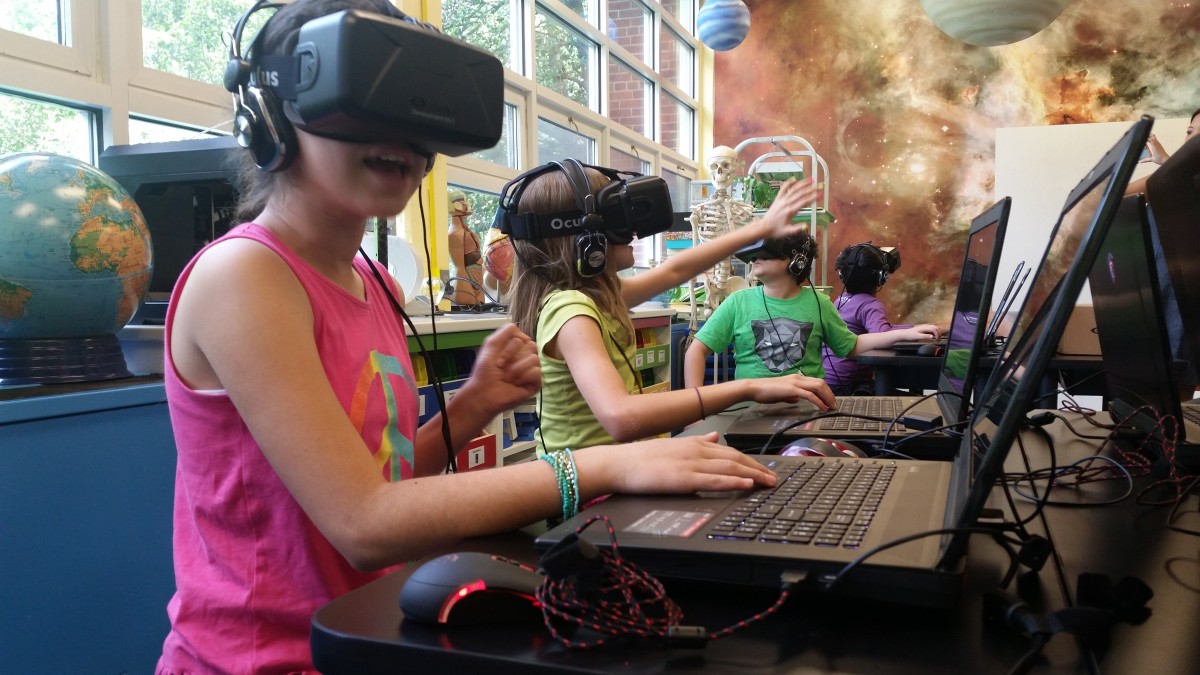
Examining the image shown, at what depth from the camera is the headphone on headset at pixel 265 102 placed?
823 millimetres

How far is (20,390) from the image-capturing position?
4.29 feet

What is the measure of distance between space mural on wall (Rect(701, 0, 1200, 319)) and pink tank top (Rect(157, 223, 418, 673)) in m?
6.51

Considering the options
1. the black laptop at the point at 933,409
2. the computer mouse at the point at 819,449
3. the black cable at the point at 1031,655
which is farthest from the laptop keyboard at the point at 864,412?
the black cable at the point at 1031,655

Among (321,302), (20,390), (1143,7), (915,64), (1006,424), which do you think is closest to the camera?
(1006,424)

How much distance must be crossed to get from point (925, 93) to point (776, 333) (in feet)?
15.6

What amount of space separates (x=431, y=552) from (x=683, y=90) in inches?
276

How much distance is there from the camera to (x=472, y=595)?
→ 22.0 inches

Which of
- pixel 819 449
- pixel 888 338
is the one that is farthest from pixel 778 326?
pixel 819 449

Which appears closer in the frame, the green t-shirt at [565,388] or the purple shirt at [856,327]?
the green t-shirt at [565,388]

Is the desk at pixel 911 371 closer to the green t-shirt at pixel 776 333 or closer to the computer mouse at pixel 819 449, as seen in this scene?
the green t-shirt at pixel 776 333

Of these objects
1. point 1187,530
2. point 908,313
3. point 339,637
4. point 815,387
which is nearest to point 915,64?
point 908,313

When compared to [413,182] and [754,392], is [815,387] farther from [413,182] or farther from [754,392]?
[413,182]

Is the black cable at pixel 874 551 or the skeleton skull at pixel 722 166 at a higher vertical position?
→ the skeleton skull at pixel 722 166

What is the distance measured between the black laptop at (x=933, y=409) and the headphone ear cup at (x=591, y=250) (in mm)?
388
